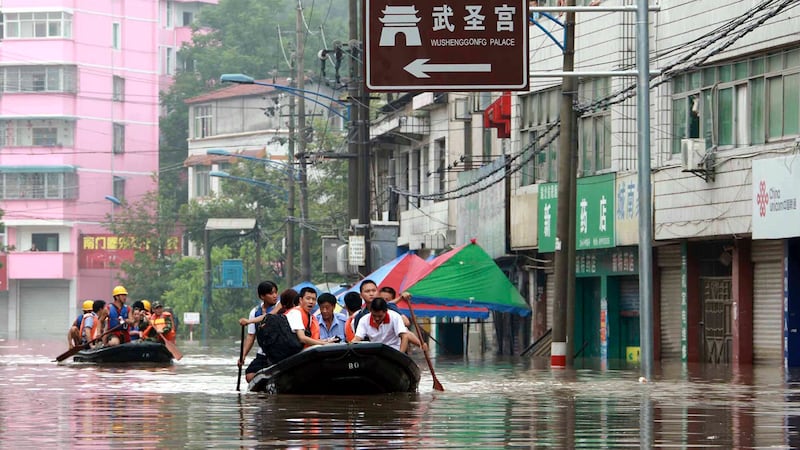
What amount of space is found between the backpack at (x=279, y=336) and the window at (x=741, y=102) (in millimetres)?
14939

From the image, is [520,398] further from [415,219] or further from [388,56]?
[415,219]

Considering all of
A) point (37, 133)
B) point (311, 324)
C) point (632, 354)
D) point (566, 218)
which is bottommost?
point (632, 354)

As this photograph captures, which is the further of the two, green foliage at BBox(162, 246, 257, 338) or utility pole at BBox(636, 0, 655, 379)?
green foliage at BBox(162, 246, 257, 338)

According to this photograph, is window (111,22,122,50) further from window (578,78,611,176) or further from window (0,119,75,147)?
window (578,78,611,176)

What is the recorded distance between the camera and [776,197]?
34.3 meters

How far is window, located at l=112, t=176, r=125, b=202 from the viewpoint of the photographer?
111062mm

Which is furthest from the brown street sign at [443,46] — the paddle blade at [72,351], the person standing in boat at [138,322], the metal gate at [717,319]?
the paddle blade at [72,351]

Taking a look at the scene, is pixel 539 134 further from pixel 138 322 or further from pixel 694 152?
pixel 138 322

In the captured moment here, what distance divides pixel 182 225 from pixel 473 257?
58.6 m

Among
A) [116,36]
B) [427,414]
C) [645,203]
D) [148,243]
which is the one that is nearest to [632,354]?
[645,203]

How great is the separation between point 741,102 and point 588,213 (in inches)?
305

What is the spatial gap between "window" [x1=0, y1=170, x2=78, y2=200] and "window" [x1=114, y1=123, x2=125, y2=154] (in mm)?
4339

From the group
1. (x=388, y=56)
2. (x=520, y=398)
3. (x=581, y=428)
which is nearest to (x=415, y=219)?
(x=388, y=56)

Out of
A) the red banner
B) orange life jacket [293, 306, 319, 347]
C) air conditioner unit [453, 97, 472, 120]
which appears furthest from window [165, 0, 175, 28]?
orange life jacket [293, 306, 319, 347]
